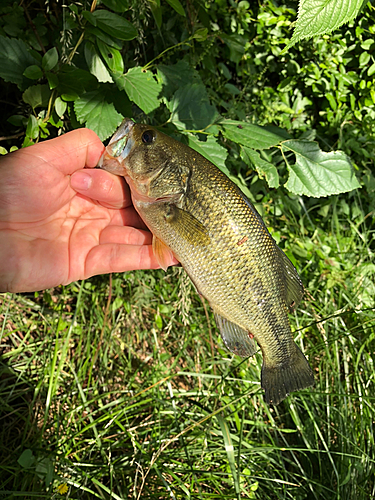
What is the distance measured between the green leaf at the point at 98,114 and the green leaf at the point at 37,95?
15cm

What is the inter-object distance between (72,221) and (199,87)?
1.18 m

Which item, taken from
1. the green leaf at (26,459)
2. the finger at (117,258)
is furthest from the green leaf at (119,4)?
the green leaf at (26,459)

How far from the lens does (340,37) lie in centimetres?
444

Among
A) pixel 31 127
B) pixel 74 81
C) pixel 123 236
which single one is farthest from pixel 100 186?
pixel 74 81

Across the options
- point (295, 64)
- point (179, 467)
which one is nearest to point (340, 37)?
point (295, 64)

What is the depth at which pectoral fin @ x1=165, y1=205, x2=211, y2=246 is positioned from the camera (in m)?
2.05

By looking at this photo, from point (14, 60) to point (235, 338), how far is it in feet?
6.57

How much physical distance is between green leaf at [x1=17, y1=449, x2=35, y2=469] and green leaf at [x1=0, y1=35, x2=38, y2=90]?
239 cm

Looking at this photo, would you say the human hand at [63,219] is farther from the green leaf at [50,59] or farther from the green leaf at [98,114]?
the green leaf at [50,59]

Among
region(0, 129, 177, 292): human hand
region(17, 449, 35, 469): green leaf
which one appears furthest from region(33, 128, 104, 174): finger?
region(17, 449, 35, 469): green leaf

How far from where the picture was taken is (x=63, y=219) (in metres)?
2.40

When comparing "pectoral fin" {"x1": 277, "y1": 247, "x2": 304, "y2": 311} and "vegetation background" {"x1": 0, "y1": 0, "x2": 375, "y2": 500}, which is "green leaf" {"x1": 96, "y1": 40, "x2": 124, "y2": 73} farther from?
"pectoral fin" {"x1": 277, "y1": 247, "x2": 304, "y2": 311}

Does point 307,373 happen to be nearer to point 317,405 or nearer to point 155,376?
point 317,405

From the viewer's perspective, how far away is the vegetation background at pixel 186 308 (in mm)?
2125
